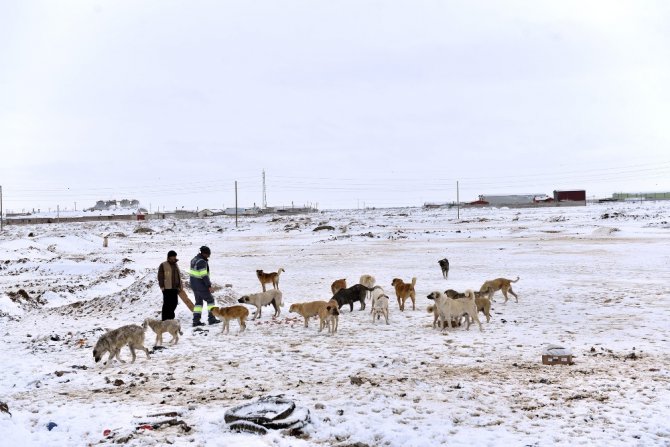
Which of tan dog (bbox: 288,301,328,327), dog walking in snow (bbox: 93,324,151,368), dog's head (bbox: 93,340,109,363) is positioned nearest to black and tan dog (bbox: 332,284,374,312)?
tan dog (bbox: 288,301,328,327)

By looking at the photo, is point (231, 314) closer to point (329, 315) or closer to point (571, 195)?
point (329, 315)

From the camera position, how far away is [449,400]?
25.8 ft

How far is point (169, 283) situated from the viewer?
13328 mm

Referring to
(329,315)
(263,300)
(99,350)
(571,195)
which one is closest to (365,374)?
(329,315)

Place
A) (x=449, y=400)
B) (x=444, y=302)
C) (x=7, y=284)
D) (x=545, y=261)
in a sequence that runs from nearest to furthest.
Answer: (x=449, y=400) → (x=444, y=302) → (x=7, y=284) → (x=545, y=261)

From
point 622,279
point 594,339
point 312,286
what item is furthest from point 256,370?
point 622,279

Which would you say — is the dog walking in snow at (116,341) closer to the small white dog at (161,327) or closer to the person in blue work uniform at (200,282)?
the small white dog at (161,327)

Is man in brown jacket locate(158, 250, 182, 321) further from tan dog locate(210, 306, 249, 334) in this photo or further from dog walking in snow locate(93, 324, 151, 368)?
dog walking in snow locate(93, 324, 151, 368)

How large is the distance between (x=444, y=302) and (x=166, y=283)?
6407 mm

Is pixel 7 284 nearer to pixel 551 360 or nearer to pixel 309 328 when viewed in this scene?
pixel 309 328

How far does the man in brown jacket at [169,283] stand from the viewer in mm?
13281

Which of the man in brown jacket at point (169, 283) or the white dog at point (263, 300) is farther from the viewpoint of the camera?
the white dog at point (263, 300)

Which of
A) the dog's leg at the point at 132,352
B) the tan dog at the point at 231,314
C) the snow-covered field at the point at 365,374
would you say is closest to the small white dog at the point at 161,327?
the snow-covered field at the point at 365,374

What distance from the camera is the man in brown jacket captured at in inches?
523
